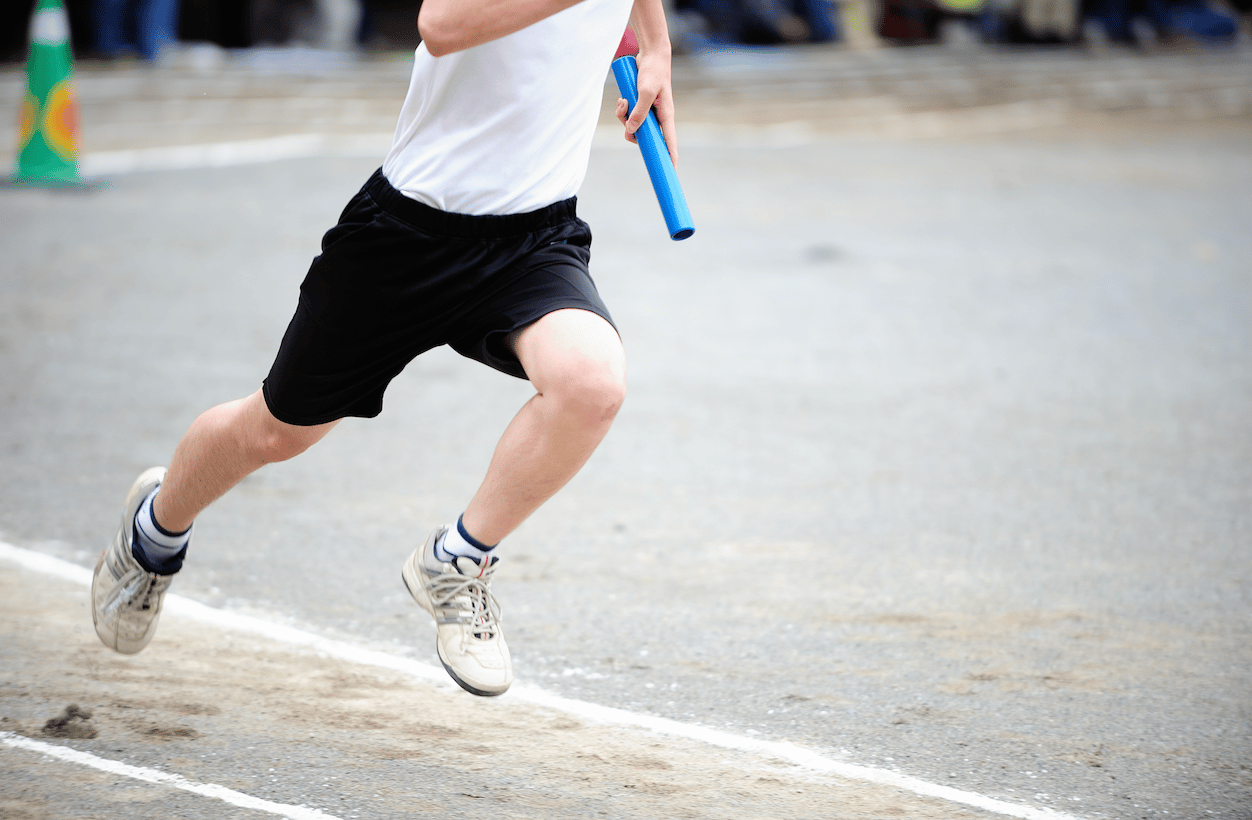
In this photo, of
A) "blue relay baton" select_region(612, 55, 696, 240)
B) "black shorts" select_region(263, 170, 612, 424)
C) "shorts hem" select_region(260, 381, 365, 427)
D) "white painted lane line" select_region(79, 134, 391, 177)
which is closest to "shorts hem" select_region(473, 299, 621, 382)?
"black shorts" select_region(263, 170, 612, 424)

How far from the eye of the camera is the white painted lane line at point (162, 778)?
9.02ft

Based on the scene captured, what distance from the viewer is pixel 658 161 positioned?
116 inches

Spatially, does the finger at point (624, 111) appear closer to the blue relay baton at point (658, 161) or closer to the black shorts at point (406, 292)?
the blue relay baton at point (658, 161)

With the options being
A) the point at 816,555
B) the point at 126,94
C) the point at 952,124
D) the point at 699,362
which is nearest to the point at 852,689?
the point at 816,555

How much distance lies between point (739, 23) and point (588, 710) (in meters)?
19.8

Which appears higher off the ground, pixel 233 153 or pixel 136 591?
pixel 136 591

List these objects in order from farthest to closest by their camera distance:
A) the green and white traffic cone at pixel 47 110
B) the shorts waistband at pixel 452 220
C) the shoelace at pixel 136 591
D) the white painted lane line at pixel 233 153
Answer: the white painted lane line at pixel 233 153, the green and white traffic cone at pixel 47 110, the shoelace at pixel 136 591, the shorts waistband at pixel 452 220

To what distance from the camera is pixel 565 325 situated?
2781 millimetres

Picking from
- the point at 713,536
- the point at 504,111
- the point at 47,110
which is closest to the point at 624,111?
the point at 504,111

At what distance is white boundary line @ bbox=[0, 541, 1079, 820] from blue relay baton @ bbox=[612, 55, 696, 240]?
1132 millimetres

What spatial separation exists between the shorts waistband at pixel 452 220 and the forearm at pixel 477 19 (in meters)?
0.34

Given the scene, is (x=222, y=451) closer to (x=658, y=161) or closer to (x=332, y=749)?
(x=332, y=749)

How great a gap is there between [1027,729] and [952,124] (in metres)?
15.1

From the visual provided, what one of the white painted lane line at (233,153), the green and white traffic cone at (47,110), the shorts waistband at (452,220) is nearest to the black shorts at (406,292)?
the shorts waistband at (452,220)
